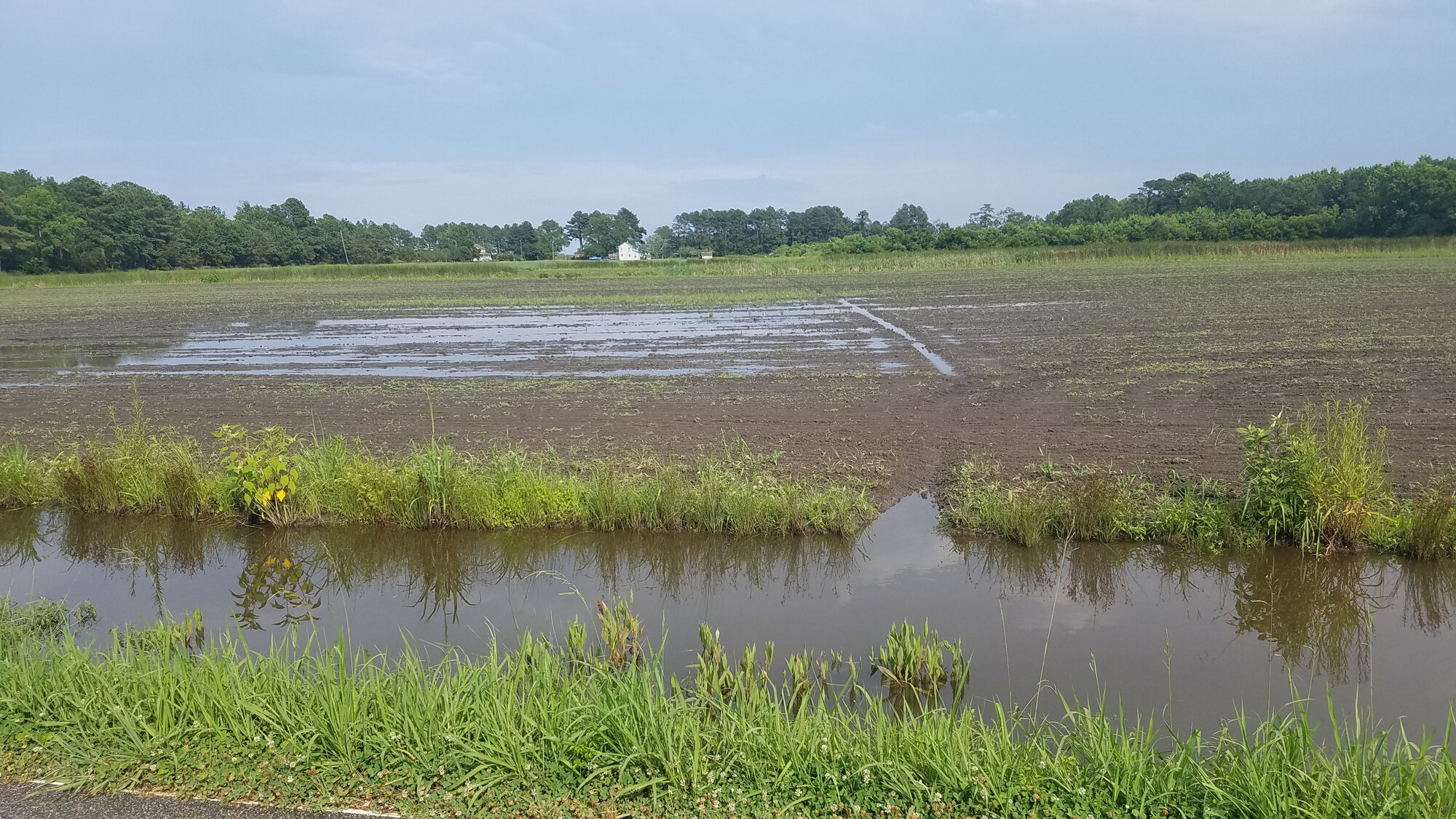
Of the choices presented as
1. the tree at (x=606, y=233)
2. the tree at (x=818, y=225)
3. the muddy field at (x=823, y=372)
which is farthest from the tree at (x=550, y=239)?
the muddy field at (x=823, y=372)

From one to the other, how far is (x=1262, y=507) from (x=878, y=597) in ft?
11.0

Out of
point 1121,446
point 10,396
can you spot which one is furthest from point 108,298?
point 1121,446

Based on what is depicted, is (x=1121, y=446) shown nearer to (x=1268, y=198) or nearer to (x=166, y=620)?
(x=166, y=620)

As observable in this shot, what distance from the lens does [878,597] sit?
6840mm

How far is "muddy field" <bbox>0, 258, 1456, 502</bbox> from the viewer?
11008 millimetres

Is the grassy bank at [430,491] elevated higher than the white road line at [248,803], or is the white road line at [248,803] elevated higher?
the grassy bank at [430,491]

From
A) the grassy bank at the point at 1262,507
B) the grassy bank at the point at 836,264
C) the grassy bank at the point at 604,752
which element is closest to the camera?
the grassy bank at the point at 604,752

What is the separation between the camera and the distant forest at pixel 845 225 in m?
64.4

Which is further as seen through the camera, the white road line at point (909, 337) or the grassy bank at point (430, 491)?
the white road line at point (909, 337)

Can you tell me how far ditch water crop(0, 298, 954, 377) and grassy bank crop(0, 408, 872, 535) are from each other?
782cm

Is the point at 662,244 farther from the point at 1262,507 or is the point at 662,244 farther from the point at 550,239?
the point at 1262,507

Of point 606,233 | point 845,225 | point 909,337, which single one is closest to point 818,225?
point 845,225

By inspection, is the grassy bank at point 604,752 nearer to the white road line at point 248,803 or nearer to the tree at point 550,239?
the white road line at point 248,803

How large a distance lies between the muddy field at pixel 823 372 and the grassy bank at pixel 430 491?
1.27 meters
